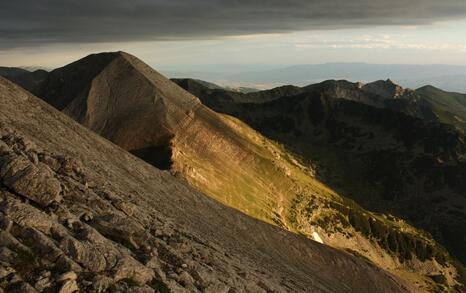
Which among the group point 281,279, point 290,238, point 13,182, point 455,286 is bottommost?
point 455,286

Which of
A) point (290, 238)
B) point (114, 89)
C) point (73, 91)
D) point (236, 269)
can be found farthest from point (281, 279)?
point (73, 91)

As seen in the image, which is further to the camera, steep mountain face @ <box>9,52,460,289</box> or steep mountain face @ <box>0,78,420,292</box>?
steep mountain face @ <box>9,52,460,289</box>

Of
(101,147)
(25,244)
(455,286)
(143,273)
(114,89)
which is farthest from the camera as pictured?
(455,286)

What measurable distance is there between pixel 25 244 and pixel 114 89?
103507mm

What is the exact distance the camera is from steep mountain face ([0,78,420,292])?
2138cm

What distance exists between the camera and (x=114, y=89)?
120375 mm

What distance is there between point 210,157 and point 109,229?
88218mm

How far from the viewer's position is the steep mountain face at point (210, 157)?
106 metres

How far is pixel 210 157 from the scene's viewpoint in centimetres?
11581

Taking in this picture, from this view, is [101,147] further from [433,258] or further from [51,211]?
[433,258]

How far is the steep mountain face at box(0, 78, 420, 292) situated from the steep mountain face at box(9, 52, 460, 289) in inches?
1252

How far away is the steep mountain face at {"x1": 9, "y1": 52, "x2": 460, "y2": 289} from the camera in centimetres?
10600

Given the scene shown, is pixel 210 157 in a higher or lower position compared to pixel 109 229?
lower

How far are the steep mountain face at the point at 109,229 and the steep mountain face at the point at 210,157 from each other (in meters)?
31.8
